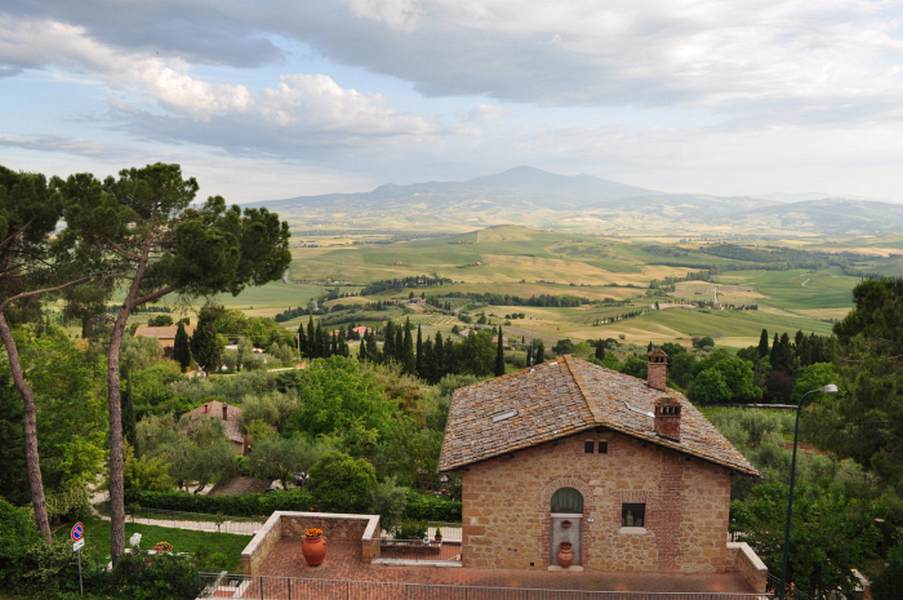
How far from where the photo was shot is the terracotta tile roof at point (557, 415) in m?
19.5

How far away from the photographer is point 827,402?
925 inches

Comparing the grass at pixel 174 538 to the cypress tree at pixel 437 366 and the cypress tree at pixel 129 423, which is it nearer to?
the cypress tree at pixel 129 423

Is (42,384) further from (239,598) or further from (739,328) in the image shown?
(739,328)

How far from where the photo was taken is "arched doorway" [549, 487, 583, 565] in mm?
19984

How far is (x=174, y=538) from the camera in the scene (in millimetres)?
26156

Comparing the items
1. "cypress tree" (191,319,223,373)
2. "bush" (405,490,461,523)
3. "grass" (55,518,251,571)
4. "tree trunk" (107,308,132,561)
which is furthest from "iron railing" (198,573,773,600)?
"cypress tree" (191,319,223,373)

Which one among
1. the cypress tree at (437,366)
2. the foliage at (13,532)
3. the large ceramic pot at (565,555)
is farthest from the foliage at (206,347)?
the large ceramic pot at (565,555)

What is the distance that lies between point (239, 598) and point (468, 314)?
462ft

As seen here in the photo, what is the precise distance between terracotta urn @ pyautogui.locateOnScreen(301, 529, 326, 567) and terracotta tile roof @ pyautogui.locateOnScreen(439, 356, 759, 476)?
4.61 m

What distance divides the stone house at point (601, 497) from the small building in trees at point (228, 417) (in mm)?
25998

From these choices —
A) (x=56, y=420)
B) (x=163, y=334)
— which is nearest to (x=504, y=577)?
(x=56, y=420)

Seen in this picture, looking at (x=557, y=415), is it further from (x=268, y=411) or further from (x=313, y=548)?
(x=268, y=411)

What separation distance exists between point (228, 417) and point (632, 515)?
3391cm

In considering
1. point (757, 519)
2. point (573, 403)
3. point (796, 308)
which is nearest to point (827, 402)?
point (757, 519)
